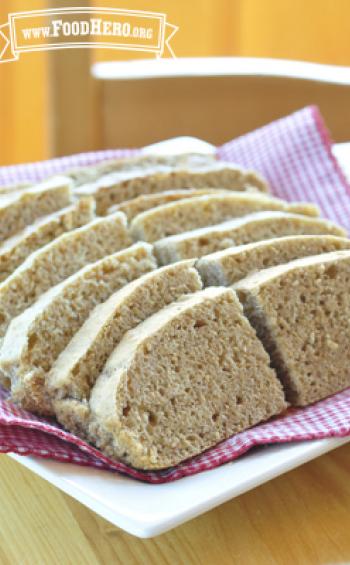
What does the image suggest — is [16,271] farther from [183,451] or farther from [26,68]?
[26,68]

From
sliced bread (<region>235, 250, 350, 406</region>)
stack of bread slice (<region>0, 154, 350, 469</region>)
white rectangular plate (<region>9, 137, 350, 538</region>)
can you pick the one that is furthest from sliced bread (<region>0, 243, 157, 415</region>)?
sliced bread (<region>235, 250, 350, 406</region>)

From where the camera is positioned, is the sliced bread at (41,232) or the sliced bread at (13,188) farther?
the sliced bread at (13,188)

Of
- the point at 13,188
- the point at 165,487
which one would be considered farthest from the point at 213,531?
the point at 13,188

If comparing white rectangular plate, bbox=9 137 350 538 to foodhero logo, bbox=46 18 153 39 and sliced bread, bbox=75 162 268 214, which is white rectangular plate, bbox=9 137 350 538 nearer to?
sliced bread, bbox=75 162 268 214

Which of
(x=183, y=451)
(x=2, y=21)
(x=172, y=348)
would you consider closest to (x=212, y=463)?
(x=183, y=451)

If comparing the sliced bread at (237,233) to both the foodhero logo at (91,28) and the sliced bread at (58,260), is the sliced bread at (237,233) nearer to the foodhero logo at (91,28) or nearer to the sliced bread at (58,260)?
the sliced bread at (58,260)

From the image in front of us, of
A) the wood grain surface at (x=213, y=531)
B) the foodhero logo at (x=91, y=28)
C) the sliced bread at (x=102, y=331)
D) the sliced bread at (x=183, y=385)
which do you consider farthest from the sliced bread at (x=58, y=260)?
the foodhero logo at (x=91, y=28)
